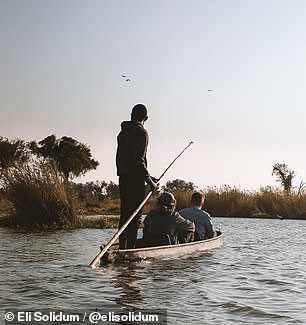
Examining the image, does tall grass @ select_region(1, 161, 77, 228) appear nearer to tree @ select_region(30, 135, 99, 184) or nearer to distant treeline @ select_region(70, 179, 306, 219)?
distant treeline @ select_region(70, 179, 306, 219)

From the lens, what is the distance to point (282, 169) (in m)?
62.8

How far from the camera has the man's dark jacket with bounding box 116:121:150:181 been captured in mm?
11062

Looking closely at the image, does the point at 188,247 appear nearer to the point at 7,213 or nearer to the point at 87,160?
the point at 7,213

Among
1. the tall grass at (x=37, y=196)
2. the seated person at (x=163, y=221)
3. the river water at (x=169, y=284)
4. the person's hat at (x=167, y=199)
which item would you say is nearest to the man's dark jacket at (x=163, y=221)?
the seated person at (x=163, y=221)

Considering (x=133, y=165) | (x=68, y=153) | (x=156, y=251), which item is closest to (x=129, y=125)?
(x=133, y=165)

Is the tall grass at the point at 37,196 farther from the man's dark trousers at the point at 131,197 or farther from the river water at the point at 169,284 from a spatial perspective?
the man's dark trousers at the point at 131,197

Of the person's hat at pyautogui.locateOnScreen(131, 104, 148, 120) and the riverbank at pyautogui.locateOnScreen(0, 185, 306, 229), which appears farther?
the riverbank at pyautogui.locateOnScreen(0, 185, 306, 229)

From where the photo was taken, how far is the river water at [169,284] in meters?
7.49

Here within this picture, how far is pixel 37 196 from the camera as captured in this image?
20.1m

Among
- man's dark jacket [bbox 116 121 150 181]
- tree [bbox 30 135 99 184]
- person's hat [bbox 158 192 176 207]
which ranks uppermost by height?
tree [bbox 30 135 99 184]

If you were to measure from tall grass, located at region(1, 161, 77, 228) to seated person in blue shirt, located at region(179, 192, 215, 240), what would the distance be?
6.67 metres

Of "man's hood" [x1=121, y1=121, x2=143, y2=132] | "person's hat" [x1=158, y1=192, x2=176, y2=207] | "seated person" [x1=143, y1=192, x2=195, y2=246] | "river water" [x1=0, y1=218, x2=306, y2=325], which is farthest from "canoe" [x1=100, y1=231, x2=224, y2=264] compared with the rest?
"man's hood" [x1=121, y1=121, x2=143, y2=132]

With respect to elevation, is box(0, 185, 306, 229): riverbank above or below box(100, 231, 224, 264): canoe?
above

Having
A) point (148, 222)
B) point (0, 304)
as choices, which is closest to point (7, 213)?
point (148, 222)
